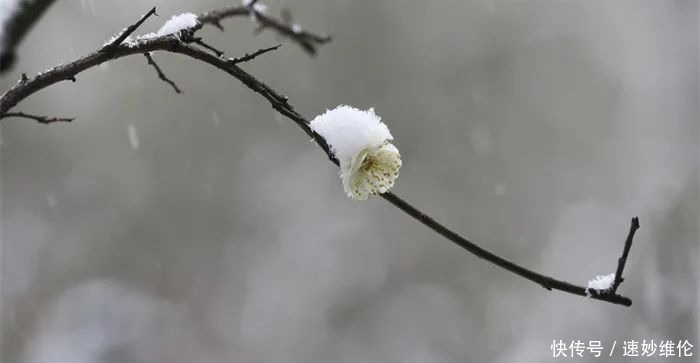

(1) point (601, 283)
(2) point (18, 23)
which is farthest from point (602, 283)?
(2) point (18, 23)

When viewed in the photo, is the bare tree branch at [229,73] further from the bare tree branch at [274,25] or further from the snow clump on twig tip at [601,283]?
the bare tree branch at [274,25]

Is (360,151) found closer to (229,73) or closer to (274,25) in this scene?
(229,73)

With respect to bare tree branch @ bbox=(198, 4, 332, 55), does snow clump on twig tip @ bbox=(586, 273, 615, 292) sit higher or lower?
lower

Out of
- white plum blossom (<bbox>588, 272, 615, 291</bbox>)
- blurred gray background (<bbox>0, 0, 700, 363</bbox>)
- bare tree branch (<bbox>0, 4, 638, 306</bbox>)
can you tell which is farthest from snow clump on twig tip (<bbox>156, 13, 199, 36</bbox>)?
blurred gray background (<bbox>0, 0, 700, 363</bbox>)

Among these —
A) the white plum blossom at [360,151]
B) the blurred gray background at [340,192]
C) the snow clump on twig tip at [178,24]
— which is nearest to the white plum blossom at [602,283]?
the white plum blossom at [360,151]

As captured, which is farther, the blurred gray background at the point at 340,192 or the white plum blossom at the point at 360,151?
the blurred gray background at the point at 340,192

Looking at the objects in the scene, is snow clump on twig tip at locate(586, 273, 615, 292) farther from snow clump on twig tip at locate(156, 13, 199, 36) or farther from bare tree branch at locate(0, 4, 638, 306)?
snow clump on twig tip at locate(156, 13, 199, 36)
